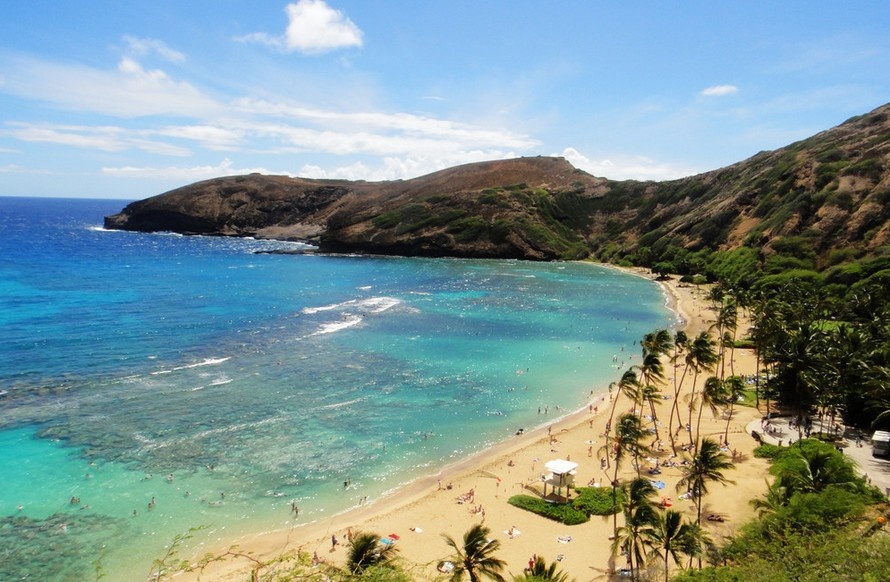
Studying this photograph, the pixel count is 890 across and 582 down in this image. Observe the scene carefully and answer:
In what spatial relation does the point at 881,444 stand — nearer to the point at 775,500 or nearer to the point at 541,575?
the point at 775,500

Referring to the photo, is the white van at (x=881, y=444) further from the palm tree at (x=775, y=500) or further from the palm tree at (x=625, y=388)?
the palm tree at (x=625, y=388)

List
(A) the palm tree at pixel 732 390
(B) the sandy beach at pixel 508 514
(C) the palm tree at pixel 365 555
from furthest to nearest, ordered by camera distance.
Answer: (A) the palm tree at pixel 732 390 < (B) the sandy beach at pixel 508 514 < (C) the palm tree at pixel 365 555

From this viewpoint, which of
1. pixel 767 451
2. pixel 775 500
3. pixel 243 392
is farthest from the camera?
pixel 243 392

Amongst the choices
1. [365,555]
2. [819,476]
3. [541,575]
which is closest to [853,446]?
[819,476]

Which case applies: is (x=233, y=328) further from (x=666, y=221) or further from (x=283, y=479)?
(x=666, y=221)

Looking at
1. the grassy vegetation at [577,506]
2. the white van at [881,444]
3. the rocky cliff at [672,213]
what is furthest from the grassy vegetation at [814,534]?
the rocky cliff at [672,213]

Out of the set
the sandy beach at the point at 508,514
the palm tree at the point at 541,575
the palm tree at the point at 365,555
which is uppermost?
the palm tree at the point at 541,575

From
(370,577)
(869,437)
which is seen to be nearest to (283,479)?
(370,577)
